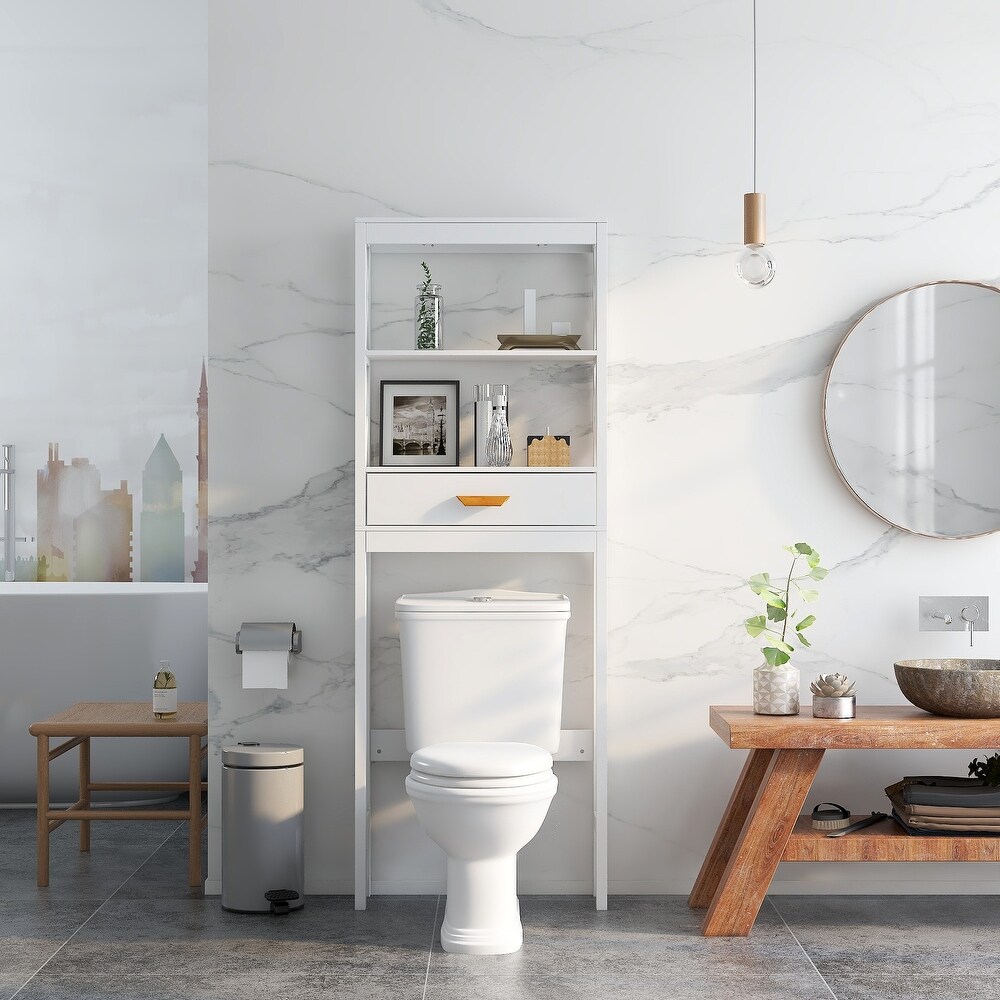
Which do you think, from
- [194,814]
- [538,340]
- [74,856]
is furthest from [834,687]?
[74,856]

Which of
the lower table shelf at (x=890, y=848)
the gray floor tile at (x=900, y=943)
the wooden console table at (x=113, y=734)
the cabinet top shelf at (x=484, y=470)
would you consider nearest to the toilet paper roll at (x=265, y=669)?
the wooden console table at (x=113, y=734)

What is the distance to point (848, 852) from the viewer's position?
102 inches

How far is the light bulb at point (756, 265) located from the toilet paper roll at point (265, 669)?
59.5 inches

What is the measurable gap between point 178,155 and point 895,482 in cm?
303

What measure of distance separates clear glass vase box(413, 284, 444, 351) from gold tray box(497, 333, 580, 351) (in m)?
0.17

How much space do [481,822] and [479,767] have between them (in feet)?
0.41

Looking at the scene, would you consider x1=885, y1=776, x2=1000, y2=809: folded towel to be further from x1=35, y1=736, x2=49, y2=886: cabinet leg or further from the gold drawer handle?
x1=35, y1=736, x2=49, y2=886: cabinet leg

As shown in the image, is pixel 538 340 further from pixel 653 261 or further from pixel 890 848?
pixel 890 848

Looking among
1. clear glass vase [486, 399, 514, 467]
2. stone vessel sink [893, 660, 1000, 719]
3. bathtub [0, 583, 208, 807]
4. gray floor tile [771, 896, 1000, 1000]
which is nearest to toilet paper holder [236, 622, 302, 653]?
clear glass vase [486, 399, 514, 467]

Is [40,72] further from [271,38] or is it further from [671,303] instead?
[671,303]

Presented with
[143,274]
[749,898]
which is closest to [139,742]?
[143,274]

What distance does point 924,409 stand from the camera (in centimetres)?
291

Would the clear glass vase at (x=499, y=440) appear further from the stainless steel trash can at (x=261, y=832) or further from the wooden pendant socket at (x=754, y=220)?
the stainless steel trash can at (x=261, y=832)

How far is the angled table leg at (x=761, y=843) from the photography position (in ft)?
8.28
